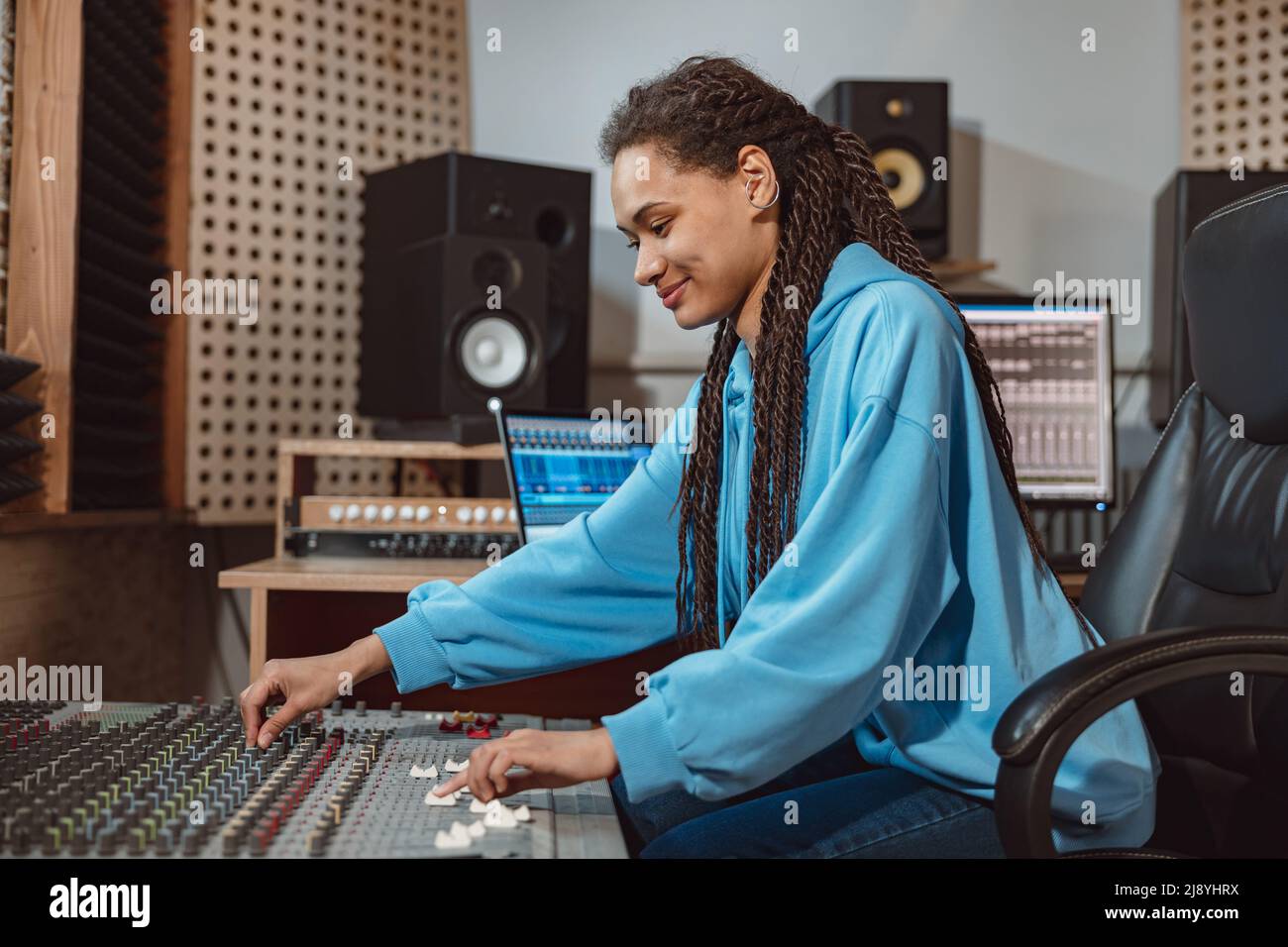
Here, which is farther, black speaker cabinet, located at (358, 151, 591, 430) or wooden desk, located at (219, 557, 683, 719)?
black speaker cabinet, located at (358, 151, 591, 430)

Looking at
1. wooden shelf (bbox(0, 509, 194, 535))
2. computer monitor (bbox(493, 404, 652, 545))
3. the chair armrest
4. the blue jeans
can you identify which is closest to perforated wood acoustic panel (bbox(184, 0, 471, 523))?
wooden shelf (bbox(0, 509, 194, 535))

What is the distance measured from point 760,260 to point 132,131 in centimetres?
170

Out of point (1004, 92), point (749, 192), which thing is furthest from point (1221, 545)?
point (1004, 92)

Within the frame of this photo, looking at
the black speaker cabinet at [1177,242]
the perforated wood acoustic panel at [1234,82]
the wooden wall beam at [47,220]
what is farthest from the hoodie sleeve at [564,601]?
the perforated wood acoustic panel at [1234,82]

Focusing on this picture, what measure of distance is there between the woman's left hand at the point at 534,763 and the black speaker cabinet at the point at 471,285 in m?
1.45

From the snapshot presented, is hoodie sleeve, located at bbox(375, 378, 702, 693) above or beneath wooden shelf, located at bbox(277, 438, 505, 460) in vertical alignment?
beneath

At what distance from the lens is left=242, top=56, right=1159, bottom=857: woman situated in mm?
844

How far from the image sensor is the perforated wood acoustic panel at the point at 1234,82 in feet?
9.30

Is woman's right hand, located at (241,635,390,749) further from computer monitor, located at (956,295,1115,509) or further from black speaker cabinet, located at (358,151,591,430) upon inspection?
computer monitor, located at (956,295,1115,509)

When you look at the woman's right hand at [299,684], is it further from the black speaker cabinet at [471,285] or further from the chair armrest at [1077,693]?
the black speaker cabinet at [471,285]

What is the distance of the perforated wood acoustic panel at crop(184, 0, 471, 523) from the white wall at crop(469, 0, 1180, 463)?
0.42 m

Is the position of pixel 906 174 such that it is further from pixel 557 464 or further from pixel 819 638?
pixel 819 638
